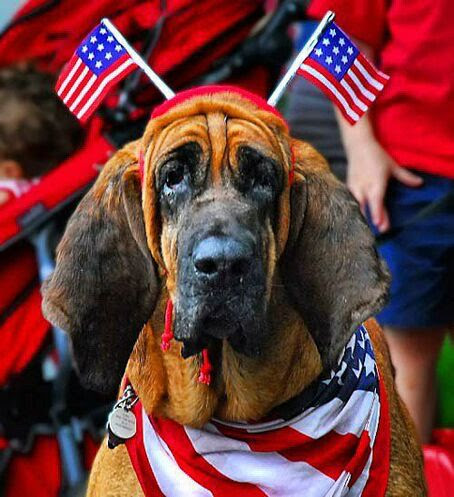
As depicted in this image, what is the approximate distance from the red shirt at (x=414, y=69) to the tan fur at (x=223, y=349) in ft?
3.08

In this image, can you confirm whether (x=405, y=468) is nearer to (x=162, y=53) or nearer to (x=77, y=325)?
(x=77, y=325)

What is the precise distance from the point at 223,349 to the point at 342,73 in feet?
2.52

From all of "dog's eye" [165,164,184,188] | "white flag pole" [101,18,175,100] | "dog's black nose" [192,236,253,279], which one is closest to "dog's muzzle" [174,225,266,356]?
"dog's black nose" [192,236,253,279]

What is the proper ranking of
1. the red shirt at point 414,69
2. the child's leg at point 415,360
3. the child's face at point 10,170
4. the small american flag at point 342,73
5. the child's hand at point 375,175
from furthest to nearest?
1. the child's face at point 10,170
2. the child's leg at point 415,360
3. the child's hand at point 375,175
4. the red shirt at point 414,69
5. the small american flag at point 342,73

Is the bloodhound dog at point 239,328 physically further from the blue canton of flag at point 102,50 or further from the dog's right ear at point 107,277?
the blue canton of flag at point 102,50

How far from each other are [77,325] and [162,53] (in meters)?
1.75

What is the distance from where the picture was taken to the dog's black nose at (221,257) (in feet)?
10.1

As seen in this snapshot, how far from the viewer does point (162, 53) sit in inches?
195

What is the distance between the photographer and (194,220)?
3.19 metres

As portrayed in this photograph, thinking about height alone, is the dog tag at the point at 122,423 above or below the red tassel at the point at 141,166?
below

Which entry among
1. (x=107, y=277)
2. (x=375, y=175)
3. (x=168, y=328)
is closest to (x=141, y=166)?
(x=107, y=277)

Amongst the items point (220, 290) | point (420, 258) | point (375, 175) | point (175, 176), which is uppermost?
point (175, 176)

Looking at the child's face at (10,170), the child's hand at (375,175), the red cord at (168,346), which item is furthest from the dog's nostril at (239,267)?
the child's face at (10,170)

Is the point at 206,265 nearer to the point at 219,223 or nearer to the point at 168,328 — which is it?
the point at 219,223
